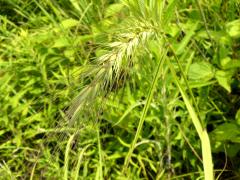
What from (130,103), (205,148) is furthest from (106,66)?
(130,103)

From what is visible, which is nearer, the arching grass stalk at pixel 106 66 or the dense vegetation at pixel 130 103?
the arching grass stalk at pixel 106 66

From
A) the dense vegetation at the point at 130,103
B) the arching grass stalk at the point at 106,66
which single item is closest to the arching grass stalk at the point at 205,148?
the arching grass stalk at the point at 106,66

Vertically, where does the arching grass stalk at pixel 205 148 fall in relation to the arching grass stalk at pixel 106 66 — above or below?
below

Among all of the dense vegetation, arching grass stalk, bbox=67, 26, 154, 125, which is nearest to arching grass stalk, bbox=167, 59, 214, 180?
arching grass stalk, bbox=67, 26, 154, 125

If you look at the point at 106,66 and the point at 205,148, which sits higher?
the point at 106,66

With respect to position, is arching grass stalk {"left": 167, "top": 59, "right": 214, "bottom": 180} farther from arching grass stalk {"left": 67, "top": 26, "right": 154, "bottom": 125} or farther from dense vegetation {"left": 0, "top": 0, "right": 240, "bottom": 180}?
dense vegetation {"left": 0, "top": 0, "right": 240, "bottom": 180}

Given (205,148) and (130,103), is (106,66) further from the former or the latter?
(130,103)

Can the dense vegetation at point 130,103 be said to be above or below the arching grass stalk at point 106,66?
below

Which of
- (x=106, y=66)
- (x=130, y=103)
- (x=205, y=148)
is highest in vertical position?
(x=106, y=66)

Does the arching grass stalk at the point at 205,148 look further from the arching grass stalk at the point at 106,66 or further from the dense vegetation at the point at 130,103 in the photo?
the dense vegetation at the point at 130,103
